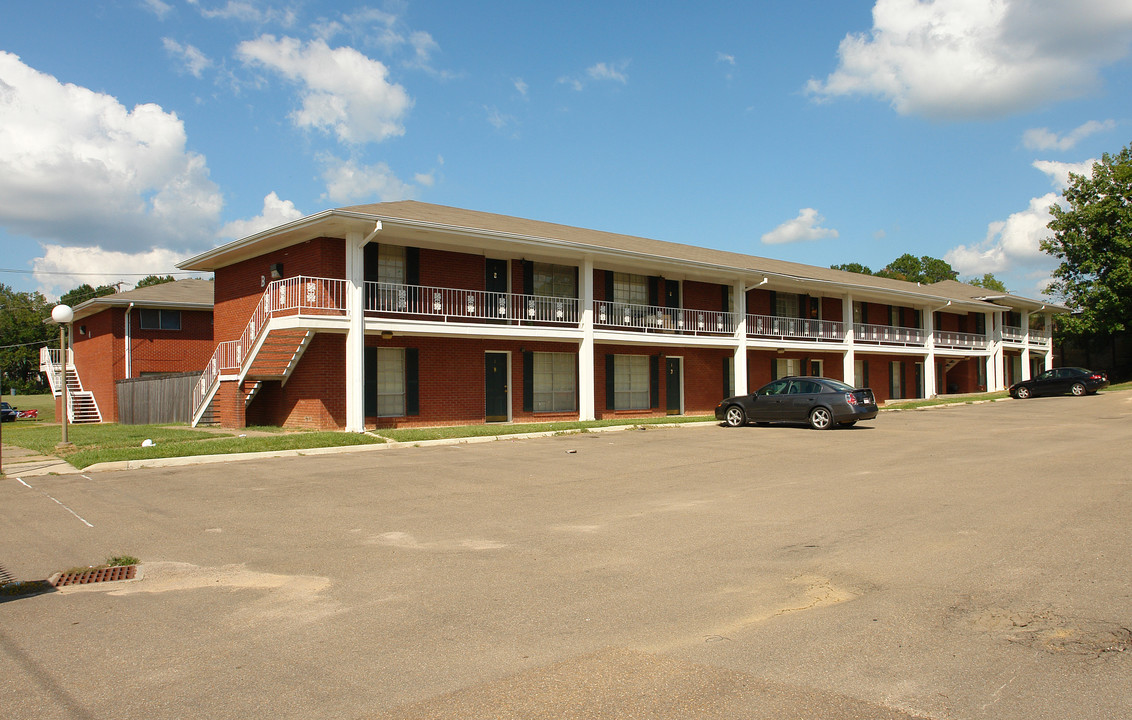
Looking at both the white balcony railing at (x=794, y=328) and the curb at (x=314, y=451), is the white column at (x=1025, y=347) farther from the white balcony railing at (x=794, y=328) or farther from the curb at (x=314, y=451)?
the curb at (x=314, y=451)

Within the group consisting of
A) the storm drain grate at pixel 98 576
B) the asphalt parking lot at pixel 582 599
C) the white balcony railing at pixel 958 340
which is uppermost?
the white balcony railing at pixel 958 340

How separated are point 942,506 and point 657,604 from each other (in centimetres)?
494

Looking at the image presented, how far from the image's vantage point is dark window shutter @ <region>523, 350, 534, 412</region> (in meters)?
22.9

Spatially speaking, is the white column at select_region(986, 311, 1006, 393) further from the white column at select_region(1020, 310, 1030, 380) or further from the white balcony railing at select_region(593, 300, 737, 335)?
the white balcony railing at select_region(593, 300, 737, 335)

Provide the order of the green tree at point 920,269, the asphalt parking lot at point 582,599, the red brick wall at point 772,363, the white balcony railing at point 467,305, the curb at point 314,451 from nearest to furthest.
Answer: the asphalt parking lot at point 582,599
the curb at point 314,451
the white balcony railing at point 467,305
the red brick wall at point 772,363
the green tree at point 920,269

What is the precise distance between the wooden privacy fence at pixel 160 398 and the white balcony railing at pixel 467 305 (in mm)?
7703

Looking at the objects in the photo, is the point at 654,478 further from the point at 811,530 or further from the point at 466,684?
the point at 466,684

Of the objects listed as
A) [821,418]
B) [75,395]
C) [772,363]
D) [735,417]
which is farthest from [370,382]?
[75,395]

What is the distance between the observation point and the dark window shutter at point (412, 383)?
20422 millimetres

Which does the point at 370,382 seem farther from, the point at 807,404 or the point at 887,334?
the point at 887,334

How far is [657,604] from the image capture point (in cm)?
528

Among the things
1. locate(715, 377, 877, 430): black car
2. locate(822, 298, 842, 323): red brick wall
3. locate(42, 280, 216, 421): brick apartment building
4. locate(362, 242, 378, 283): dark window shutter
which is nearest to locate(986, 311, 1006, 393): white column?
locate(822, 298, 842, 323): red brick wall

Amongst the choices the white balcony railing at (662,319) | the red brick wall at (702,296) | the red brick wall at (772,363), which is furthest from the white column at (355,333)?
the red brick wall at (772,363)

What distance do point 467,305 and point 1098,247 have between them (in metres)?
43.9
